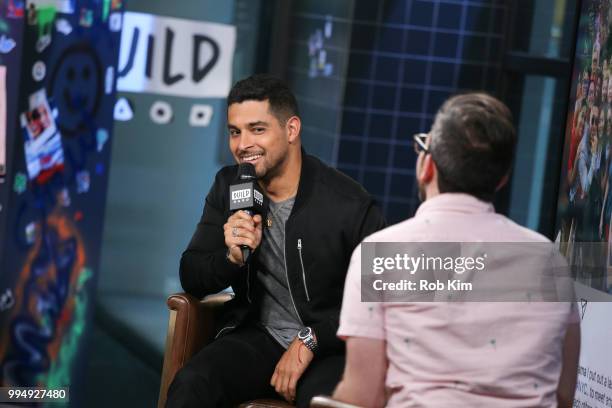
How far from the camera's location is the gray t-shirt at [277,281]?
2.99 m

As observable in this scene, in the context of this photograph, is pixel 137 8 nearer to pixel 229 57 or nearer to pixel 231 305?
pixel 229 57

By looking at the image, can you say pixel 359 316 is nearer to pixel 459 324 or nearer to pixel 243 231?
pixel 459 324

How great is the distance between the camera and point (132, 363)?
197 inches

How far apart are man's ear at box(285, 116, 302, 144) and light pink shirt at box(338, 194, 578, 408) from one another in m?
1.10

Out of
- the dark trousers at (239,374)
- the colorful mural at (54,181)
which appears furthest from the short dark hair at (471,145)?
the colorful mural at (54,181)

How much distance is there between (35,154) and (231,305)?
1465mm

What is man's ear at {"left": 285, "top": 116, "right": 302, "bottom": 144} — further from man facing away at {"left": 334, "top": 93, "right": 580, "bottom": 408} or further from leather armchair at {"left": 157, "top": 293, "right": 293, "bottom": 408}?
man facing away at {"left": 334, "top": 93, "right": 580, "bottom": 408}

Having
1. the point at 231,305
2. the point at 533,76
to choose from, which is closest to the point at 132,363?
the point at 231,305

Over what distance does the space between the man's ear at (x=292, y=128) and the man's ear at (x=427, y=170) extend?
103 cm

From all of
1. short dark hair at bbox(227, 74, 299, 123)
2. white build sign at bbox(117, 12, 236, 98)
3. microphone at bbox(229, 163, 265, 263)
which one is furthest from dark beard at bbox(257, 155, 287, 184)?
white build sign at bbox(117, 12, 236, 98)

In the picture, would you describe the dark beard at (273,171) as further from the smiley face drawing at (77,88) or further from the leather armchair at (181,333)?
the smiley face drawing at (77,88)

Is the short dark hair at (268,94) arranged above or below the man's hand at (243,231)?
above

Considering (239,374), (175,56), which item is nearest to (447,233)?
(239,374)

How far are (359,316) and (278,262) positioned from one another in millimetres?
1082
